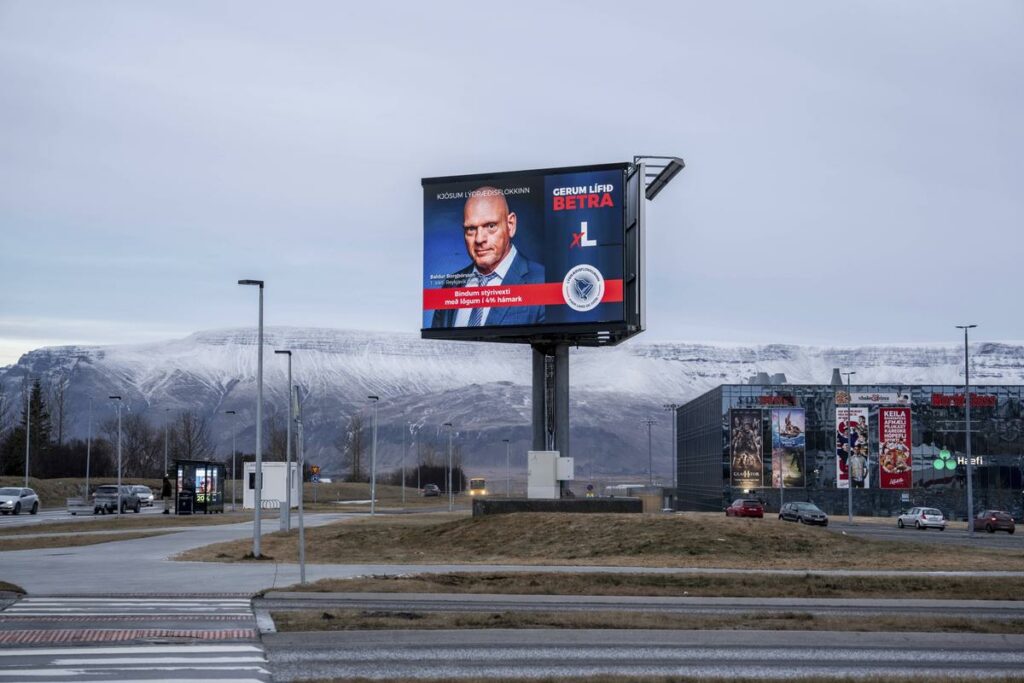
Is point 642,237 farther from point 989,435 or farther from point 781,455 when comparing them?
point 989,435

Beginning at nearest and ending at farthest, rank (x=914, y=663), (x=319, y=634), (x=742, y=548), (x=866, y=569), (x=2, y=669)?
(x=2, y=669), (x=914, y=663), (x=319, y=634), (x=866, y=569), (x=742, y=548)

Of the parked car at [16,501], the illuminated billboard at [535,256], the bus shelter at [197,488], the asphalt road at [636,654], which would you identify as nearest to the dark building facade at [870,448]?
the bus shelter at [197,488]

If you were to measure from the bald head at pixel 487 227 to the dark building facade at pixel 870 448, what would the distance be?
238 ft

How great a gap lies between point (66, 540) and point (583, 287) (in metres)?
24.3

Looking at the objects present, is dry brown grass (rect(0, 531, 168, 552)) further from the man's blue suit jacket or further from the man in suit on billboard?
the man's blue suit jacket

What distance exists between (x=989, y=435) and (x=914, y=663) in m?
111

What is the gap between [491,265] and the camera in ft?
160

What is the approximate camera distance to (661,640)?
1925cm

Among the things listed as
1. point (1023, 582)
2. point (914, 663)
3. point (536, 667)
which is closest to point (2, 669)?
point (536, 667)

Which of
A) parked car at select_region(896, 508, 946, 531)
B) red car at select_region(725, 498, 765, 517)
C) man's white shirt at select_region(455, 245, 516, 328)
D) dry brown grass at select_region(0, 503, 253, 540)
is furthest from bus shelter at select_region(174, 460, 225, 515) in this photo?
parked car at select_region(896, 508, 946, 531)

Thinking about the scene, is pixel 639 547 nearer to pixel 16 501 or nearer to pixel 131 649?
pixel 131 649

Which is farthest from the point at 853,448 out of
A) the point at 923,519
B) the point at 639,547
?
the point at 639,547

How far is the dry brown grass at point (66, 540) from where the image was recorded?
155ft

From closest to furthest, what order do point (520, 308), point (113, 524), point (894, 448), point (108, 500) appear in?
point (520, 308), point (113, 524), point (108, 500), point (894, 448)
